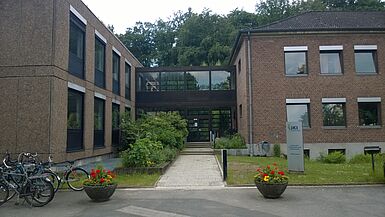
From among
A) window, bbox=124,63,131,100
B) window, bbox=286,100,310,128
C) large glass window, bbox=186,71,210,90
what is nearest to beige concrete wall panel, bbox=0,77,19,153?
window, bbox=124,63,131,100

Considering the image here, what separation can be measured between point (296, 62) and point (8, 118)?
51.8 feet

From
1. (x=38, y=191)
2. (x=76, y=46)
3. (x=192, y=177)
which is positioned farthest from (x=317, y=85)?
(x=38, y=191)

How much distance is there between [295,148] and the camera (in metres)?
12.7

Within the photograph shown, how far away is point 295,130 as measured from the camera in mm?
12859

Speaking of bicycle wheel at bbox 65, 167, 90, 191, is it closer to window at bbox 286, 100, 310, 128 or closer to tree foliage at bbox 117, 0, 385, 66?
window at bbox 286, 100, 310, 128

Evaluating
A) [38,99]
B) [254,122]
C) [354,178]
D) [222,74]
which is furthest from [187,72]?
[354,178]

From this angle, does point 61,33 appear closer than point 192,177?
No

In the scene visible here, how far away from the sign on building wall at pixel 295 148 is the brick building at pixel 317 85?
298 inches

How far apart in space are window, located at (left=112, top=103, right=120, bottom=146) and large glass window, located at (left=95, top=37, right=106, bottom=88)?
8.42 ft

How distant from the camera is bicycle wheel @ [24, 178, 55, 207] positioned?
844 cm

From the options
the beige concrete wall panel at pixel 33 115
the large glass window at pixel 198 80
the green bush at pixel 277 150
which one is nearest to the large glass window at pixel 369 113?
the green bush at pixel 277 150

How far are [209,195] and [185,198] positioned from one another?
0.74 meters

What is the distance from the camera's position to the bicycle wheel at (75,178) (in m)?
10.5

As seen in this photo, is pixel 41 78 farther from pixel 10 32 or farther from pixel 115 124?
pixel 115 124
